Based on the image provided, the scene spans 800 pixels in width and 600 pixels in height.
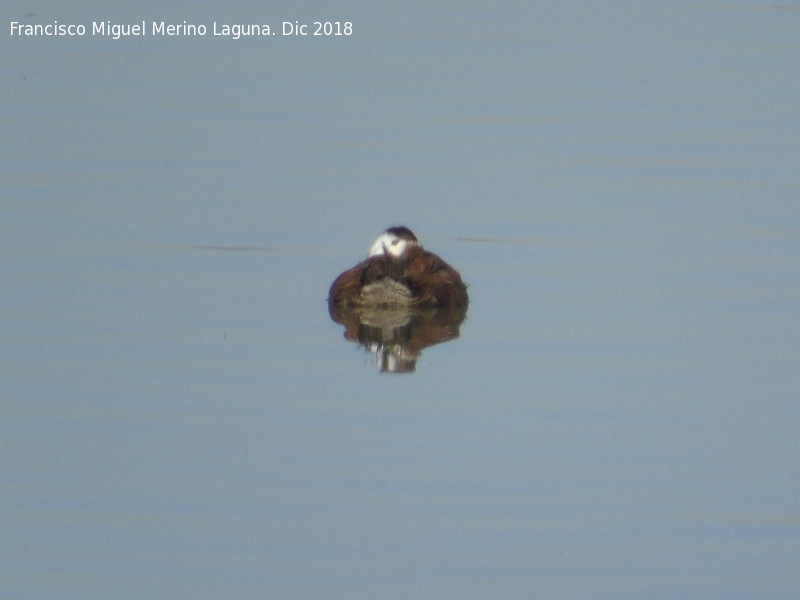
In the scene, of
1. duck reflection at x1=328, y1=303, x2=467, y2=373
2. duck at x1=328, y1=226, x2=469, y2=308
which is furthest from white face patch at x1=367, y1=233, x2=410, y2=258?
duck reflection at x1=328, y1=303, x2=467, y2=373

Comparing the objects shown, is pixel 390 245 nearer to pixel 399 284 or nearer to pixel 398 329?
pixel 399 284

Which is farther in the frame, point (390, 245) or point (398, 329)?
point (390, 245)

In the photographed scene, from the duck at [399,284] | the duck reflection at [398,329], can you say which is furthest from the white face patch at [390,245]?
the duck reflection at [398,329]

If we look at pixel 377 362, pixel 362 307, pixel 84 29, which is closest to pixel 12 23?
pixel 84 29

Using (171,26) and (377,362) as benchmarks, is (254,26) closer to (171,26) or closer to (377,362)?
(171,26)

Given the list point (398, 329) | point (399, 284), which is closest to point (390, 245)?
point (399, 284)

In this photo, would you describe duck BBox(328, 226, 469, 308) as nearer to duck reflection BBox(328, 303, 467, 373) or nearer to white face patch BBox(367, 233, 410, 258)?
duck reflection BBox(328, 303, 467, 373)

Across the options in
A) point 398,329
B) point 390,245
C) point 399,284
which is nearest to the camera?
point 398,329
